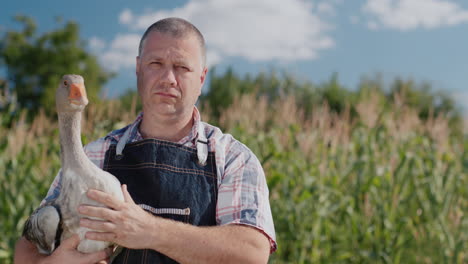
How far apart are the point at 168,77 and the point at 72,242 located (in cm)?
85

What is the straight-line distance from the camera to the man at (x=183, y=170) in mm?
2123

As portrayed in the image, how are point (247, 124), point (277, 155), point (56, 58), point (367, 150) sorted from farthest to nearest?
point (56, 58)
point (247, 124)
point (367, 150)
point (277, 155)

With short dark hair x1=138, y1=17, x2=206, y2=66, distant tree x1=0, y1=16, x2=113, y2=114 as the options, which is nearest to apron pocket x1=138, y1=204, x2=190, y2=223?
short dark hair x1=138, y1=17, x2=206, y2=66

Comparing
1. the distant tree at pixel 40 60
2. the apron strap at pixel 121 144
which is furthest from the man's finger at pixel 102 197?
the distant tree at pixel 40 60

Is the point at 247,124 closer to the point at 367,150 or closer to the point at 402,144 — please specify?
the point at 367,150

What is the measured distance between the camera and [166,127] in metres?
2.43

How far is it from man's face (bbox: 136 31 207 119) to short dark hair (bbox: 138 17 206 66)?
23mm

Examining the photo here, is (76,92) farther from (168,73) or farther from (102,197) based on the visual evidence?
(168,73)

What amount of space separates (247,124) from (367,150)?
1732mm

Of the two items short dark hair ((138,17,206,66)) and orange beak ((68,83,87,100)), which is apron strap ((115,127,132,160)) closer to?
short dark hair ((138,17,206,66))

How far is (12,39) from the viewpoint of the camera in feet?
89.0

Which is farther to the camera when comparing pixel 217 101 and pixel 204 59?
pixel 217 101

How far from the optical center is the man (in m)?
2.12

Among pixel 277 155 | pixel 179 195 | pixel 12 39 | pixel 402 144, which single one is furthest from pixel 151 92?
pixel 12 39
